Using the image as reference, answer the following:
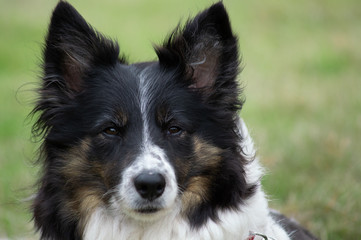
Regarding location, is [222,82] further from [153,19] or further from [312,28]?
[153,19]

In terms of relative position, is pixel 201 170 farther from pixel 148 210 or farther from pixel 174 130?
pixel 148 210

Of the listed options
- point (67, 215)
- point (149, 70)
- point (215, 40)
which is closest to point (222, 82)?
point (215, 40)

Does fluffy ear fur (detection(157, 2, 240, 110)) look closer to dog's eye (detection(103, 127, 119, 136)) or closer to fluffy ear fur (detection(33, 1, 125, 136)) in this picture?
fluffy ear fur (detection(33, 1, 125, 136))

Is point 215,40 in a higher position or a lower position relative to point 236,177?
higher

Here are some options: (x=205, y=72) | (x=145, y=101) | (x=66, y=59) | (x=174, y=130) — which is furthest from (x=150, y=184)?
(x=66, y=59)

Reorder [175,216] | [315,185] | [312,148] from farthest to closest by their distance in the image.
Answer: [312,148]
[315,185]
[175,216]

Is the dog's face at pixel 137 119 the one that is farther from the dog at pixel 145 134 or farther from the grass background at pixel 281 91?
the grass background at pixel 281 91

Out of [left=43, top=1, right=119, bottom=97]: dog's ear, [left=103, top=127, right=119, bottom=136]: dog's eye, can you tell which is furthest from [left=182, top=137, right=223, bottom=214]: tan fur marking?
[left=43, top=1, right=119, bottom=97]: dog's ear

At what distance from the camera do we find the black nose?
11.9ft

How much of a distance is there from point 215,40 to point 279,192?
10.6ft

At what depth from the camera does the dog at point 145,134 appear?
3.95 m

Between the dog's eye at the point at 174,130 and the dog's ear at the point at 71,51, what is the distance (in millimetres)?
799

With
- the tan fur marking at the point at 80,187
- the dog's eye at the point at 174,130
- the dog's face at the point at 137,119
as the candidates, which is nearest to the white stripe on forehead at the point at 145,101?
the dog's face at the point at 137,119

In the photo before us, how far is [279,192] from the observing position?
22.0ft
